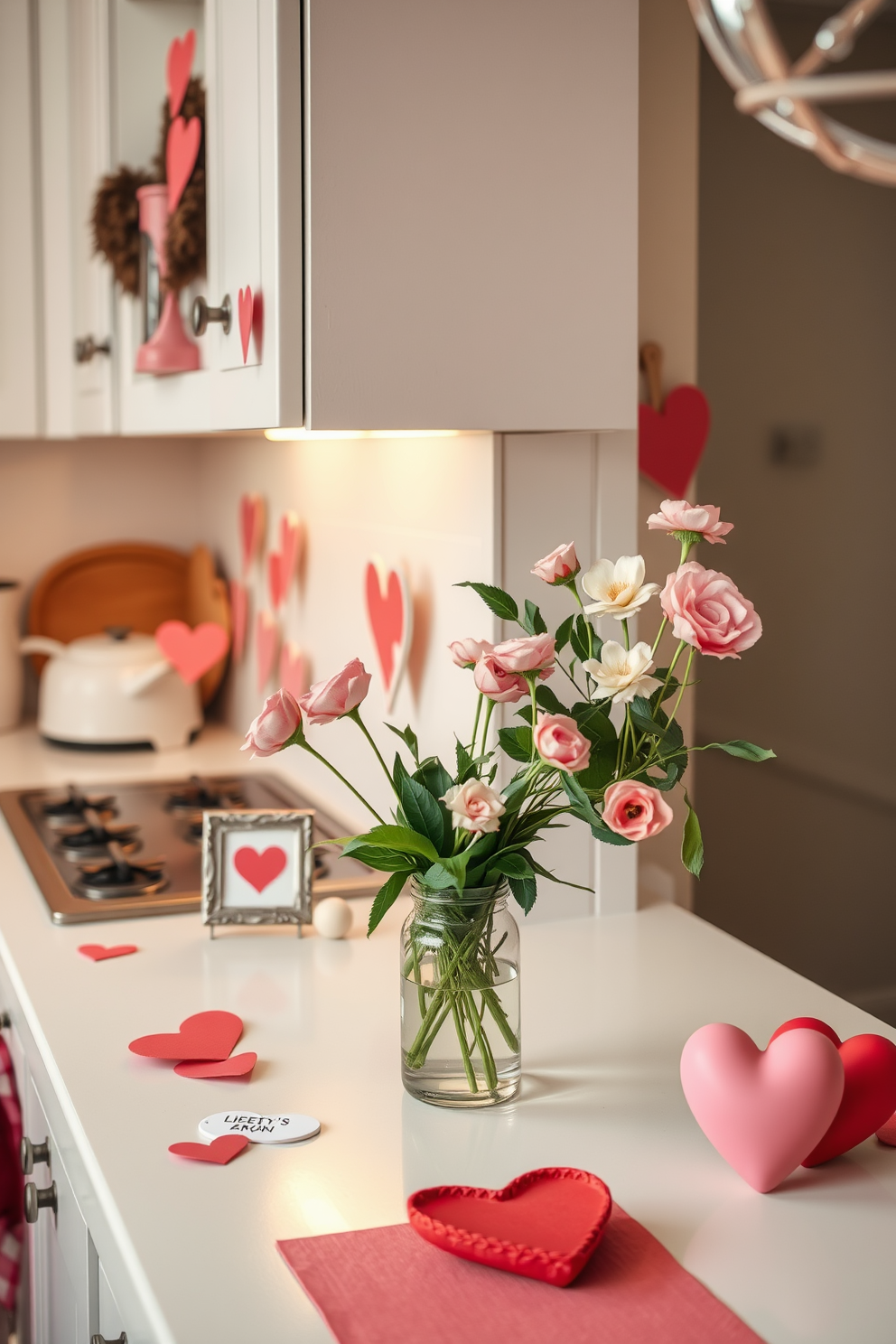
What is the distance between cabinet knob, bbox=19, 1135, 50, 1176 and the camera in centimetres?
120

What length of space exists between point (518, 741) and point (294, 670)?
1076 mm

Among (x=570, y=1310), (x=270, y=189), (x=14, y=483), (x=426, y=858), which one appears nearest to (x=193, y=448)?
(x=14, y=483)

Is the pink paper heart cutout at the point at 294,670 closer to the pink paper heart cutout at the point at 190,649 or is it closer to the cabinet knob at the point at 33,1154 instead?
the pink paper heart cutout at the point at 190,649

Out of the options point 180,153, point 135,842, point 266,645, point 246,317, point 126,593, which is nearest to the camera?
point 246,317

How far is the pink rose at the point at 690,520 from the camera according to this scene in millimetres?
914

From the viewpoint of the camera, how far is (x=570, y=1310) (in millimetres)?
777

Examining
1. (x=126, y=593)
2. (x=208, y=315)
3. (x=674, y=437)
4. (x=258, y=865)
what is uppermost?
(x=208, y=315)

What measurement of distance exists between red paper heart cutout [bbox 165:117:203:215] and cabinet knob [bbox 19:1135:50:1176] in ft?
3.22

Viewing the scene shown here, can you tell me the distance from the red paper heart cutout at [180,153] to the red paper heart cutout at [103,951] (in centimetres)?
80

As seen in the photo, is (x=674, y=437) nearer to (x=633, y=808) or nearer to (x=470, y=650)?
(x=470, y=650)

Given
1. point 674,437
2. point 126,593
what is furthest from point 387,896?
point 126,593

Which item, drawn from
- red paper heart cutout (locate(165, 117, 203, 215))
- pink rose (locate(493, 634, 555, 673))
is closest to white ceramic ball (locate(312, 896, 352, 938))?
pink rose (locate(493, 634, 555, 673))

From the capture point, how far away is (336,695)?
0.97m

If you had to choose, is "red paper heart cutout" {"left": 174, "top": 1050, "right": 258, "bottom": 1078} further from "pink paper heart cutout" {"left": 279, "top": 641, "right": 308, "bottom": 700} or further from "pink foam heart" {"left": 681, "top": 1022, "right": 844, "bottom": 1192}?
"pink paper heart cutout" {"left": 279, "top": 641, "right": 308, "bottom": 700}
